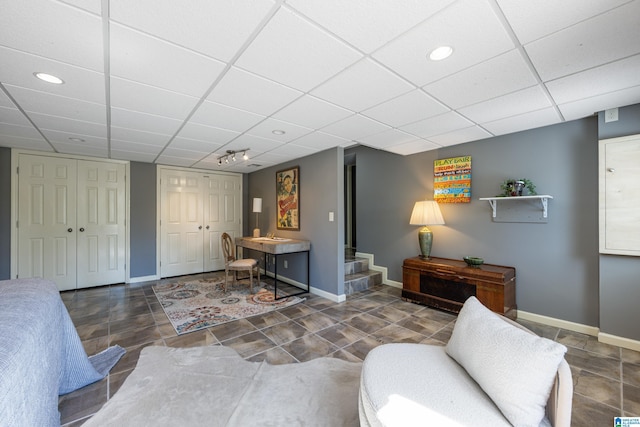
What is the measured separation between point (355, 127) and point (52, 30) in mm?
2507

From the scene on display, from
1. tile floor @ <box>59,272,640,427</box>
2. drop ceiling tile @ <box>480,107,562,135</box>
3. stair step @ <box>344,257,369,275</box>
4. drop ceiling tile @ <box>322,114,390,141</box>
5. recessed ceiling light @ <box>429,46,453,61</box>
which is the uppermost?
recessed ceiling light @ <box>429,46,453,61</box>

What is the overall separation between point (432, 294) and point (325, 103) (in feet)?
9.45

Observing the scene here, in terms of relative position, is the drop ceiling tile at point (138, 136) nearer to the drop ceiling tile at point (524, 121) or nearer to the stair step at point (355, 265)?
the stair step at point (355, 265)

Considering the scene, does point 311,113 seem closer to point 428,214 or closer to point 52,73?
point 52,73

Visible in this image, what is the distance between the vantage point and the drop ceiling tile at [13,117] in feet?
8.37

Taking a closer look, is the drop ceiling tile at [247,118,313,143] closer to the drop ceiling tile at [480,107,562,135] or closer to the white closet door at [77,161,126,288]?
the drop ceiling tile at [480,107,562,135]

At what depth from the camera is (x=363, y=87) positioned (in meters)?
2.13

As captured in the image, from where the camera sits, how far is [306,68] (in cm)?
185

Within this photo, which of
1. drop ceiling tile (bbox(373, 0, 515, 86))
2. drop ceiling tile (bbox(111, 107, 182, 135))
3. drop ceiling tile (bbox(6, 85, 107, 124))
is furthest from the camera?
drop ceiling tile (bbox(111, 107, 182, 135))

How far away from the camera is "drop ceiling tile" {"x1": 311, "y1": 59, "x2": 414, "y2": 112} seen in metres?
1.89

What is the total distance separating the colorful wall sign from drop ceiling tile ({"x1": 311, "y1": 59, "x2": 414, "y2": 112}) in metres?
2.03

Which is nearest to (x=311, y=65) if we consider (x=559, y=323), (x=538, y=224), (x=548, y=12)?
(x=548, y=12)

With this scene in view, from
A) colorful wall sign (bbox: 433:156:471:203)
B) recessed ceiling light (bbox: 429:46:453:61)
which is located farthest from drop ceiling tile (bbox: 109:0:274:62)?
colorful wall sign (bbox: 433:156:471:203)

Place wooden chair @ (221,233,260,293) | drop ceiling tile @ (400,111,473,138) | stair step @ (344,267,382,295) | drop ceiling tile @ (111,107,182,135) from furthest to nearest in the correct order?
wooden chair @ (221,233,260,293), stair step @ (344,267,382,295), drop ceiling tile @ (400,111,473,138), drop ceiling tile @ (111,107,182,135)
